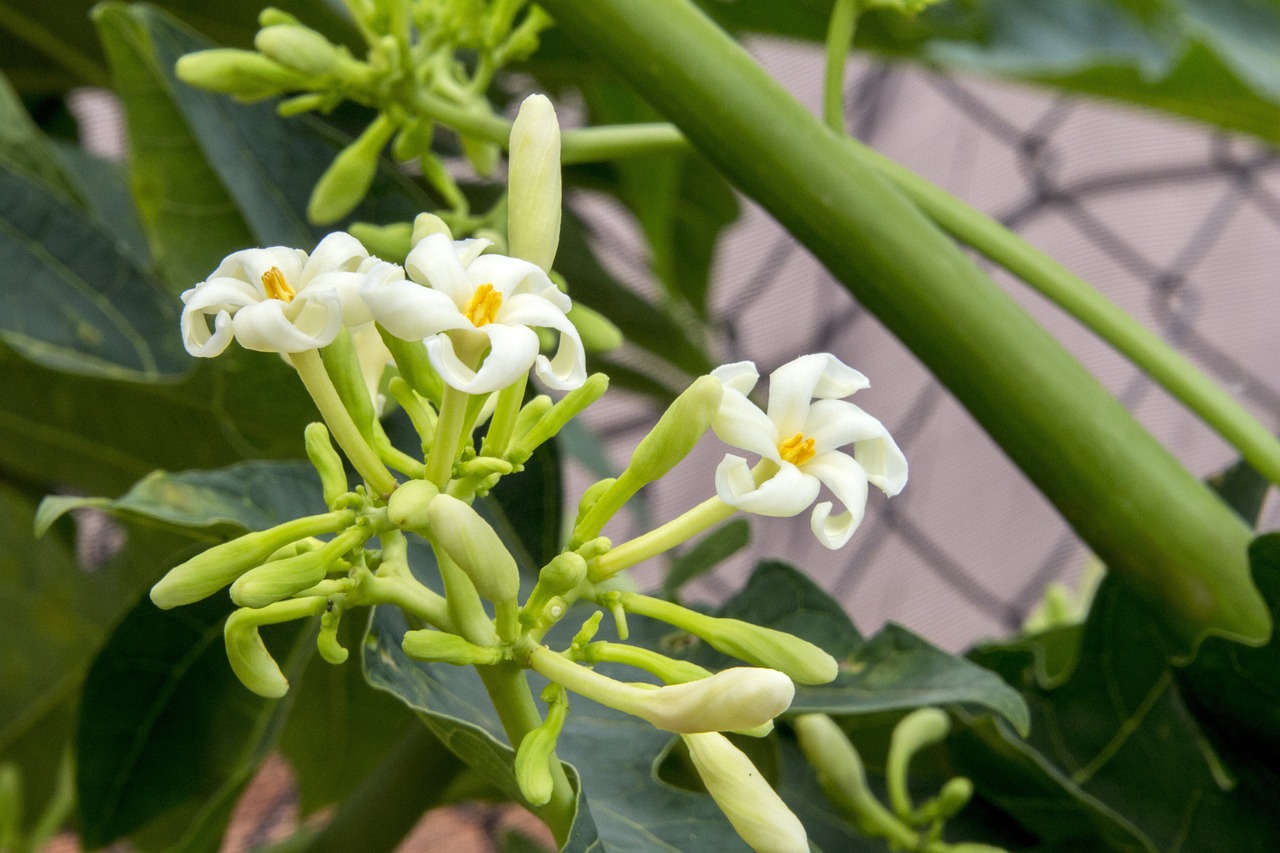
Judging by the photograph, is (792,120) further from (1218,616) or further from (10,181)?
(10,181)

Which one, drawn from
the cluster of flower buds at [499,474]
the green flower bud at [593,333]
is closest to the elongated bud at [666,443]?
the cluster of flower buds at [499,474]

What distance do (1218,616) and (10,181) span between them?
0.44 metres

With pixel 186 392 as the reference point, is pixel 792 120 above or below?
above

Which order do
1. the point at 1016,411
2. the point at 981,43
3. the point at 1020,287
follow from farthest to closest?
the point at 1020,287 < the point at 981,43 < the point at 1016,411

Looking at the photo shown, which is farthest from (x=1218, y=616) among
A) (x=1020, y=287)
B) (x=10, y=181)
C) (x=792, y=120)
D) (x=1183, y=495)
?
(x=1020, y=287)

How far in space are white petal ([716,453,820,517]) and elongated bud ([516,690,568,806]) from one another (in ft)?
0.19

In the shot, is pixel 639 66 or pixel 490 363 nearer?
pixel 490 363

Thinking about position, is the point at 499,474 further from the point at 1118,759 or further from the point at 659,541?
the point at 1118,759

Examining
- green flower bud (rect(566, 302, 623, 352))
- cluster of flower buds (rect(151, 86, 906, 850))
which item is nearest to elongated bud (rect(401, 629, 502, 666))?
cluster of flower buds (rect(151, 86, 906, 850))

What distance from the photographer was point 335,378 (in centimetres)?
25

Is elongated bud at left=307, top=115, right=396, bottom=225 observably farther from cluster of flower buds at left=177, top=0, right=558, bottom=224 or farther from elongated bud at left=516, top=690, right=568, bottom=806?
elongated bud at left=516, top=690, right=568, bottom=806

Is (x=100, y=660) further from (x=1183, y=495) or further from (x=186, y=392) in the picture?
(x=1183, y=495)

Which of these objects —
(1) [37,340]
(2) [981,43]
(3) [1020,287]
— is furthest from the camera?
(3) [1020,287]

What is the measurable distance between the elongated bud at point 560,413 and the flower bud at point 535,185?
0.04 m
